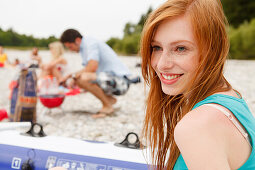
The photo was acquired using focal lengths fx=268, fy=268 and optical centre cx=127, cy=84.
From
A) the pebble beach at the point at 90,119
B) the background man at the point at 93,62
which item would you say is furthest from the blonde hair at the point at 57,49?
the background man at the point at 93,62

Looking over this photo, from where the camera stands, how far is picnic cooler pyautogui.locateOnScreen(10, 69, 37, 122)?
10.6ft

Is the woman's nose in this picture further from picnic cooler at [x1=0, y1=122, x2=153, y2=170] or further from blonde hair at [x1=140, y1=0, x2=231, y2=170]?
picnic cooler at [x1=0, y1=122, x2=153, y2=170]

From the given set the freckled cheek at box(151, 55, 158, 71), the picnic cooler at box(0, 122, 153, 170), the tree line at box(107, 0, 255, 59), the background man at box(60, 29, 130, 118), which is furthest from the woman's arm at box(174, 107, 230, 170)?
the tree line at box(107, 0, 255, 59)

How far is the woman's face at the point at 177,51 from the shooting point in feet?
2.91

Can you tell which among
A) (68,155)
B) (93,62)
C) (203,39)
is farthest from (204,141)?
(93,62)

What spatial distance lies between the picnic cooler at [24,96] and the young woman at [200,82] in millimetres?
2459

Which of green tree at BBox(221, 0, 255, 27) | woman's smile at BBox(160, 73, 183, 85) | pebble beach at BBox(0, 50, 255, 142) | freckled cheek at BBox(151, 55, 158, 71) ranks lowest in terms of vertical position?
pebble beach at BBox(0, 50, 255, 142)

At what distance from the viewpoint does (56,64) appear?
5.39m

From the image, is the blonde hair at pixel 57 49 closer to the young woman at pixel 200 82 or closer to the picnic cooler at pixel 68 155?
the picnic cooler at pixel 68 155

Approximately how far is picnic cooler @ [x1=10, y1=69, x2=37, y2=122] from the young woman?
246 cm

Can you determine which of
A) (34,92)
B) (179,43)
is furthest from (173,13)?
(34,92)

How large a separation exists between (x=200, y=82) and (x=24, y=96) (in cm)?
277

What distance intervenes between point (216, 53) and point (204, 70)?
68 mm

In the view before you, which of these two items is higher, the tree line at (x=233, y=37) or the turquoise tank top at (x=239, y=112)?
the tree line at (x=233, y=37)
